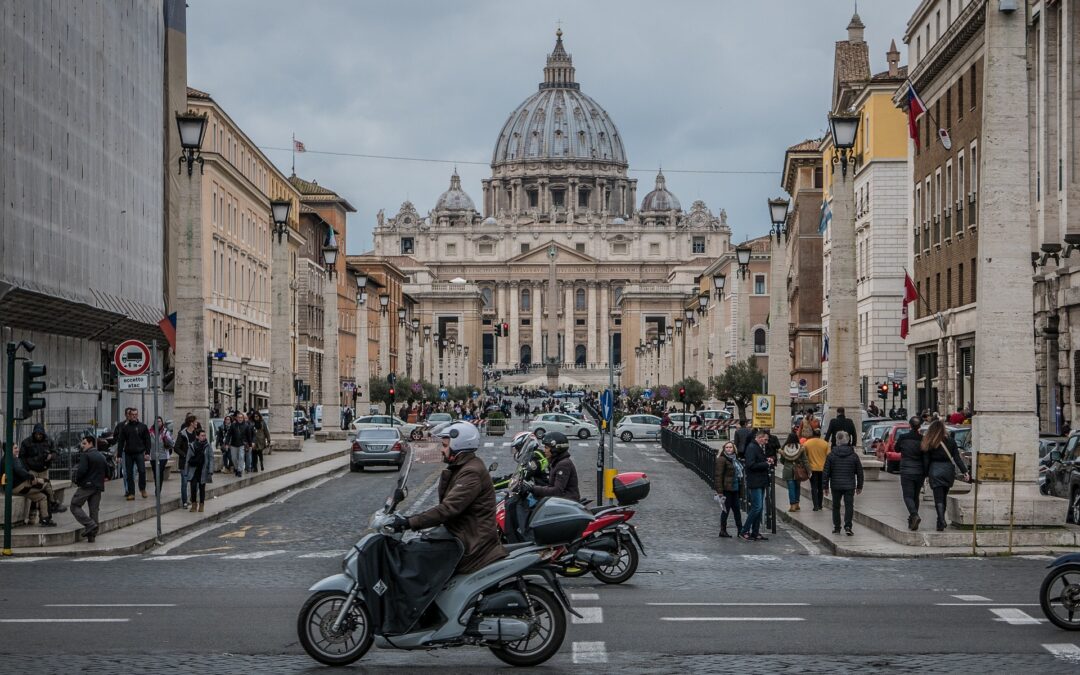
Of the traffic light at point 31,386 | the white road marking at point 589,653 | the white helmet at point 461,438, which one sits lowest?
the white road marking at point 589,653

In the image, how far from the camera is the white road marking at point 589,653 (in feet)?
37.9

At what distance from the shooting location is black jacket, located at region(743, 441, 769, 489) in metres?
22.4

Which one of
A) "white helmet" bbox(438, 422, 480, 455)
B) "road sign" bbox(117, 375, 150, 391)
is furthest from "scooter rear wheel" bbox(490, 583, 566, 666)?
"road sign" bbox(117, 375, 150, 391)

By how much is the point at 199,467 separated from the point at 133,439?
172 cm

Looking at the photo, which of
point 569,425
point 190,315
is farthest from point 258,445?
point 569,425

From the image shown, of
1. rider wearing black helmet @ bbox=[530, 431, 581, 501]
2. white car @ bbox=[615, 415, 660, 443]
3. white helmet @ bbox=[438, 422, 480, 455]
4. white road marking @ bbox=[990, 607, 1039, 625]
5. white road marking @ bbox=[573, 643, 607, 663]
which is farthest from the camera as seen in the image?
white car @ bbox=[615, 415, 660, 443]

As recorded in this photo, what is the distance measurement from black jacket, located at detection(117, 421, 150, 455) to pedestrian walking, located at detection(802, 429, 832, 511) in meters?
10.8

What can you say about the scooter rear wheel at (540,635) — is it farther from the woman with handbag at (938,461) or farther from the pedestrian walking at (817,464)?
the pedestrian walking at (817,464)

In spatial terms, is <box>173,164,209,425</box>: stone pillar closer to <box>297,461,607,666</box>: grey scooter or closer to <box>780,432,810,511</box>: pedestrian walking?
<box>780,432,810,511</box>: pedestrian walking

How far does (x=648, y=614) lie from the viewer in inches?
552

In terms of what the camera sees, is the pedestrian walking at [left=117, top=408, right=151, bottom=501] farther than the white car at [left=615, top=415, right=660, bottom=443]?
No

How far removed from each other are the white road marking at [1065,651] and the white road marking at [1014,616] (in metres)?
1.24

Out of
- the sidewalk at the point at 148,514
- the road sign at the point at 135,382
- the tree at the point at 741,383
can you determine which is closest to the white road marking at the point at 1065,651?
the sidewalk at the point at 148,514

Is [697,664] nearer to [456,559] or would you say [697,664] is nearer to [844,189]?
[456,559]
